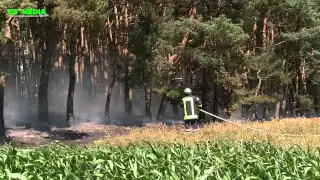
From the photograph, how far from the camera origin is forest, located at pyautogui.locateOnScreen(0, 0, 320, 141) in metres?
24.6

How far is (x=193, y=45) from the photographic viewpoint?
83.1 ft

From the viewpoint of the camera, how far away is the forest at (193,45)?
2458 cm

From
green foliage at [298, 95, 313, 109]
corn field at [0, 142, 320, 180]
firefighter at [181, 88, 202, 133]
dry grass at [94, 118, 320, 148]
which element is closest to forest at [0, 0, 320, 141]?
green foliage at [298, 95, 313, 109]

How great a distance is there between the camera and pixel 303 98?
3562cm

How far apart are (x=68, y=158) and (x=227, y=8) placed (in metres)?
21.0

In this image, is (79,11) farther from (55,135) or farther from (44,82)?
(44,82)

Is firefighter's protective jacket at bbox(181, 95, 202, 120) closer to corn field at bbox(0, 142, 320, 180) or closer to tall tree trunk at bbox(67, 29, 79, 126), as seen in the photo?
corn field at bbox(0, 142, 320, 180)

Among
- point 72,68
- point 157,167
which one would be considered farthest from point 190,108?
point 72,68

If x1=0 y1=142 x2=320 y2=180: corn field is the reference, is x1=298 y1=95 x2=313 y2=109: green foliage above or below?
Result: below

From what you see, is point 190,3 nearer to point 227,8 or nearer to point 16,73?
point 227,8

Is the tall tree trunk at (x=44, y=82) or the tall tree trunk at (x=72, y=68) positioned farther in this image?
the tall tree trunk at (x=44, y=82)

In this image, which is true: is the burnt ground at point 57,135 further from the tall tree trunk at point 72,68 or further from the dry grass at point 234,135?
the dry grass at point 234,135

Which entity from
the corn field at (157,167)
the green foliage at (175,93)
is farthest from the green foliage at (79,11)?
the corn field at (157,167)

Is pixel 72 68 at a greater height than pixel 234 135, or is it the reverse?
pixel 72 68
